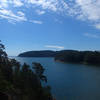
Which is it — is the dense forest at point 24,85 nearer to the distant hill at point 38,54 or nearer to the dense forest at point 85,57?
the dense forest at point 85,57

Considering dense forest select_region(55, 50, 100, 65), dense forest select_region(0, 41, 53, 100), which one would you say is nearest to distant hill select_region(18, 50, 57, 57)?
dense forest select_region(55, 50, 100, 65)

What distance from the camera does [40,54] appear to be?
495 feet

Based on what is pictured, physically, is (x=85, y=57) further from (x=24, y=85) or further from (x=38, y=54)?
(x=38, y=54)

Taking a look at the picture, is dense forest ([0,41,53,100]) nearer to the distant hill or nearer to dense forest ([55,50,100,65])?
dense forest ([55,50,100,65])

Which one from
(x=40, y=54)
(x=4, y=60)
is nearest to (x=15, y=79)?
(x=4, y=60)

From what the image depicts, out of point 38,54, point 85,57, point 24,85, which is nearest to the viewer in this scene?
point 24,85

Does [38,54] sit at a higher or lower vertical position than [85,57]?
higher

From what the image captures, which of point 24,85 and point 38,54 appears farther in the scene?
point 38,54

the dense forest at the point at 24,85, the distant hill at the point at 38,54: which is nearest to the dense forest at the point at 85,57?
the dense forest at the point at 24,85

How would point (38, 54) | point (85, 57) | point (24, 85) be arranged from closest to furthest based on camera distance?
point (24, 85)
point (85, 57)
point (38, 54)

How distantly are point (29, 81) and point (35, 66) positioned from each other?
2.20m

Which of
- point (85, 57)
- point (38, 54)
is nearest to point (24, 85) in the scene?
point (85, 57)

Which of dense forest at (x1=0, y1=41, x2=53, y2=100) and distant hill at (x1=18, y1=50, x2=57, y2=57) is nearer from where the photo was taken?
dense forest at (x1=0, y1=41, x2=53, y2=100)

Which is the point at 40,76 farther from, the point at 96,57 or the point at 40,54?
the point at 40,54
